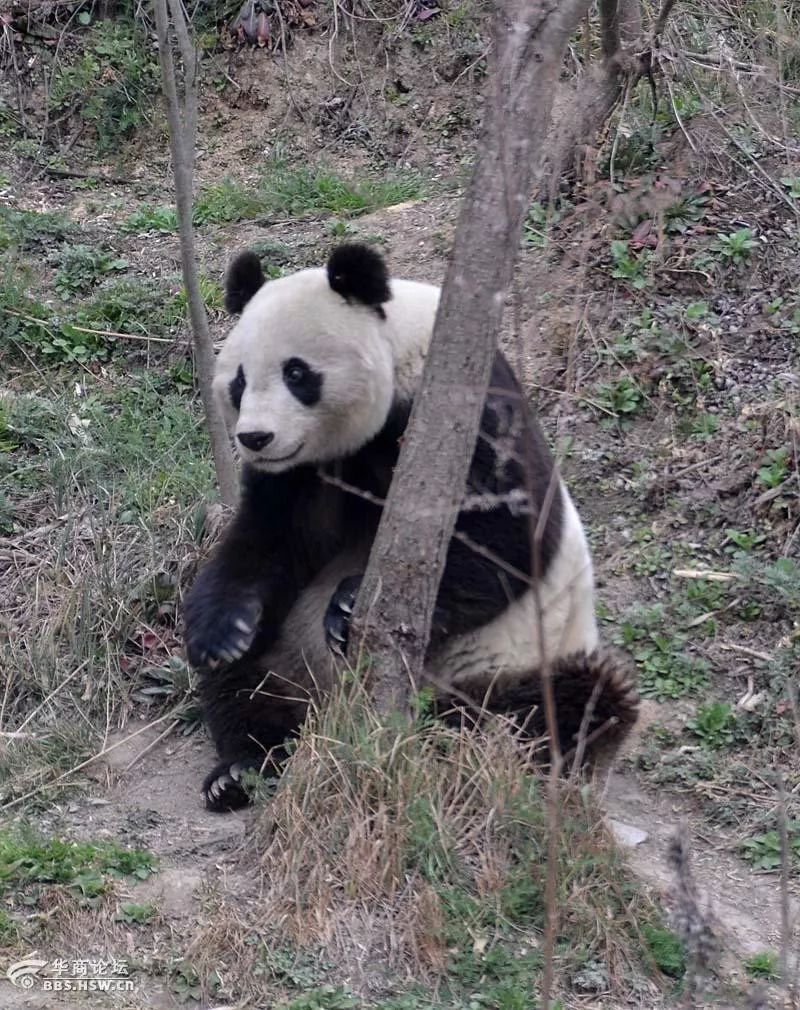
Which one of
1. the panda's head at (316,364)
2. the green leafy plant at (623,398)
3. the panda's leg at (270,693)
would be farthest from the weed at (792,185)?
the panda's leg at (270,693)

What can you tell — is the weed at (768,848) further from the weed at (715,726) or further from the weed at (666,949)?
the weed at (666,949)

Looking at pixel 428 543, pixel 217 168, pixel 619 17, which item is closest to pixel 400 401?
pixel 428 543

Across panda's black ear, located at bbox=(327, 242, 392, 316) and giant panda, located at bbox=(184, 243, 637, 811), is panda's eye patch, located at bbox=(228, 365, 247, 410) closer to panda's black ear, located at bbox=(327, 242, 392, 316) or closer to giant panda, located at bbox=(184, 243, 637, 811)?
giant panda, located at bbox=(184, 243, 637, 811)

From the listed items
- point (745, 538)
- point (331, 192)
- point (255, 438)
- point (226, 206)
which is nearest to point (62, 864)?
point (255, 438)

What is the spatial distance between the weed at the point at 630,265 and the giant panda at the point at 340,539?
229cm

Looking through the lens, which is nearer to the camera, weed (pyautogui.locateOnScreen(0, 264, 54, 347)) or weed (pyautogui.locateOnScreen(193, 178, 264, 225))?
weed (pyautogui.locateOnScreen(0, 264, 54, 347))

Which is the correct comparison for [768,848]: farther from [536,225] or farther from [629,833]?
[536,225]

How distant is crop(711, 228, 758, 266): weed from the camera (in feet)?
22.2

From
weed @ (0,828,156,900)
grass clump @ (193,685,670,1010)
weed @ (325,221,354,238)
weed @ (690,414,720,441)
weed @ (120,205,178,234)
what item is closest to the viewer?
grass clump @ (193,685,670,1010)

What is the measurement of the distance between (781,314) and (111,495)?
11.0 ft

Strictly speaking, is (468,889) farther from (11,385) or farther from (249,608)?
(11,385)

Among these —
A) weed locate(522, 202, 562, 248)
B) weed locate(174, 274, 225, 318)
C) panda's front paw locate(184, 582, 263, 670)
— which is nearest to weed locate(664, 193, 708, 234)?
weed locate(522, 202, 562, 248)

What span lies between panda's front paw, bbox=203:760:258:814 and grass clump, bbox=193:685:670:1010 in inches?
18.9

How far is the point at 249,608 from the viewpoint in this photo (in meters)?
4.69
